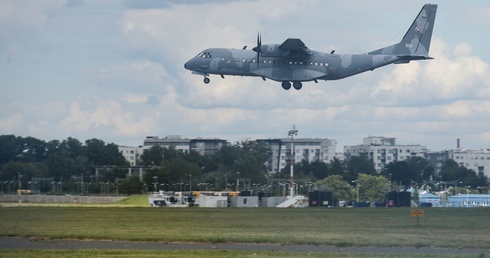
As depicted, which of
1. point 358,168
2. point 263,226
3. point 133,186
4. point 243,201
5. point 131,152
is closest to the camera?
point 263,226

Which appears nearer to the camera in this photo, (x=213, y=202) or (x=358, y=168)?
(x=213, y=202)

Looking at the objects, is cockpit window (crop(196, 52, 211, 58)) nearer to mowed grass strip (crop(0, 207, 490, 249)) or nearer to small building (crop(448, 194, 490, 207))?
mowed grass strip (crop(0, 207, 490, 249))

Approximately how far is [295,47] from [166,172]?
163ft

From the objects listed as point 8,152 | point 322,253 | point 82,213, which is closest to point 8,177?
point 8,152

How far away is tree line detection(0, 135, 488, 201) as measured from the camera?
100 m

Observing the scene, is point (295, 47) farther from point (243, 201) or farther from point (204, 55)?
point (243, 201)

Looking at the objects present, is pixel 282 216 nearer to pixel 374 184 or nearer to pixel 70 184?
pixel 70 184

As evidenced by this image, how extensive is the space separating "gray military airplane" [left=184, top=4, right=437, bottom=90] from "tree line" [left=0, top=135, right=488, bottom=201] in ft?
58.8

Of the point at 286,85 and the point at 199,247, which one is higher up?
the point at 286,85

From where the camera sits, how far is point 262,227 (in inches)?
2687

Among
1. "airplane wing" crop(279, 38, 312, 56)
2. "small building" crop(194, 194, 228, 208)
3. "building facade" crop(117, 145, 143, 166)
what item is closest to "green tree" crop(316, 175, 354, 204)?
"building facade" crop(117, 145, 143, 166)

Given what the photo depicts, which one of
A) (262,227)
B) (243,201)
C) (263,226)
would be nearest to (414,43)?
(243,201)

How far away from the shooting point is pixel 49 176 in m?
109

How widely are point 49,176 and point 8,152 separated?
2152cm
